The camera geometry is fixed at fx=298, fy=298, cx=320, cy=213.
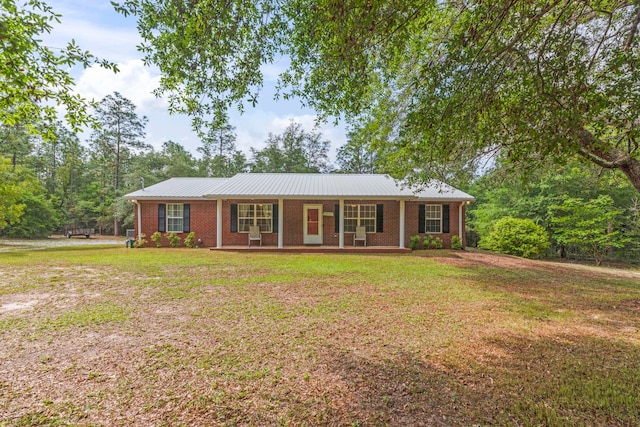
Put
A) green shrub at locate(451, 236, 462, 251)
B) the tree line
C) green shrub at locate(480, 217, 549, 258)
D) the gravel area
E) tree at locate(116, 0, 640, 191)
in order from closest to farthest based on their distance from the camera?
tree at locate(116, 0, 640, 191) → green shrub at locate(480, 217, 549, 258) → green shrub at locate(451, 236, 462, 251) → the gravel area → the tree line

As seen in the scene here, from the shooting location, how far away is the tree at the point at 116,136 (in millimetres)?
30375

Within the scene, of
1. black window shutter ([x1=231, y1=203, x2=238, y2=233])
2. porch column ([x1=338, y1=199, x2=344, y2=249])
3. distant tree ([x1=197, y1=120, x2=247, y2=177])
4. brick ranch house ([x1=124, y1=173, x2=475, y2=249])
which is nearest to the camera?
porch column ([x1=338, y1=199, x2=344, y2=249])

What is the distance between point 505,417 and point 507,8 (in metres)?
4.25

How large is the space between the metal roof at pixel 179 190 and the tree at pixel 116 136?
57.1 feet

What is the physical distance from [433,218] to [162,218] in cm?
1338

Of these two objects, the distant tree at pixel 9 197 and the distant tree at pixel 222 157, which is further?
the distant tree at pixel 222 157

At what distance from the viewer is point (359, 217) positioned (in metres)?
14.3

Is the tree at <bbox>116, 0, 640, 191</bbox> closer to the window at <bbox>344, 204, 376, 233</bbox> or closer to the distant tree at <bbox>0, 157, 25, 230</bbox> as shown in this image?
the window at <bbox>344, 204, 376, 233</bbox>

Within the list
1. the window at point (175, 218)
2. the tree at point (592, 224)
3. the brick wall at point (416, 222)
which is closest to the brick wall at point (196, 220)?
the window at point (175, 218)

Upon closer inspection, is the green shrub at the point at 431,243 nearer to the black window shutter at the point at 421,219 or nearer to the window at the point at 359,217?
the black window shutter at the point at 421,219

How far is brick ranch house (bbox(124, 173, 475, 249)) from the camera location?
14.1 metres

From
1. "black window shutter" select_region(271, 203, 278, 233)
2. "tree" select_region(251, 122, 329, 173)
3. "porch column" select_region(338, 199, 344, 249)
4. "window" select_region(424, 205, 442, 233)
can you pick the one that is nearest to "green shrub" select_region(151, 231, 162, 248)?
"black window shutter" select_region(271, 203, 278, 233)

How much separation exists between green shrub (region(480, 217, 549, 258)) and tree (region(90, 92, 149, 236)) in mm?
33010

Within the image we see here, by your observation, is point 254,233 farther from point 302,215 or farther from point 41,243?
point 41,243
